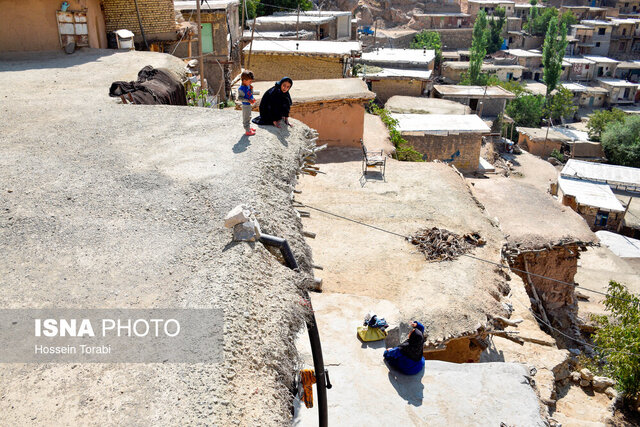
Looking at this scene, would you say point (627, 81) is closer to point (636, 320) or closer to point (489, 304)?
point (636, 320)

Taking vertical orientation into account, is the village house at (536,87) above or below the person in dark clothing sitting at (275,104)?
below

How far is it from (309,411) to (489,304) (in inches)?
183

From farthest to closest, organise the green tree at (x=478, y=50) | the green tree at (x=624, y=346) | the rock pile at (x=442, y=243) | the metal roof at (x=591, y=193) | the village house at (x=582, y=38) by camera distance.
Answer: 1. the village house at (x=582, y=38)
2. the green tree at (x=478, y=50)
3. the metal roof at (x=591, y=193)
4. the rock pile at (x=442, y=243)
5. the green tree at (x=624, y=346)

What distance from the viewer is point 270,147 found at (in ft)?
25.3

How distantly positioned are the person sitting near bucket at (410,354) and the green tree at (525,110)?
3864 centimetres

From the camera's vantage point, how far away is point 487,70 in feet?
165

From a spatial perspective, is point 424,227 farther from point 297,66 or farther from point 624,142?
point 624,142

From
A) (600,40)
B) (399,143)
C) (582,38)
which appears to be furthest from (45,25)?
(600,40)

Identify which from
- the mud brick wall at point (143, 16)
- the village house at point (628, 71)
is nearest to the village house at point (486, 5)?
the village house at point (628, 71)

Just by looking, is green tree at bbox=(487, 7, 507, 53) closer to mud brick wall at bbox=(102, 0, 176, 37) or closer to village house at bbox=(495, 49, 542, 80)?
village house at bbox=(495, 49, 542, 80)

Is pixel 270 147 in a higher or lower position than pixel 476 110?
higher

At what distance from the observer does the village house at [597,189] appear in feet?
85.8

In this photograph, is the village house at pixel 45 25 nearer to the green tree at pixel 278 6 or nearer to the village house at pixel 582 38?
the green tree at pixel 278 6

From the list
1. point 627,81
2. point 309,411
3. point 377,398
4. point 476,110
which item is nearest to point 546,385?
point 377,398
